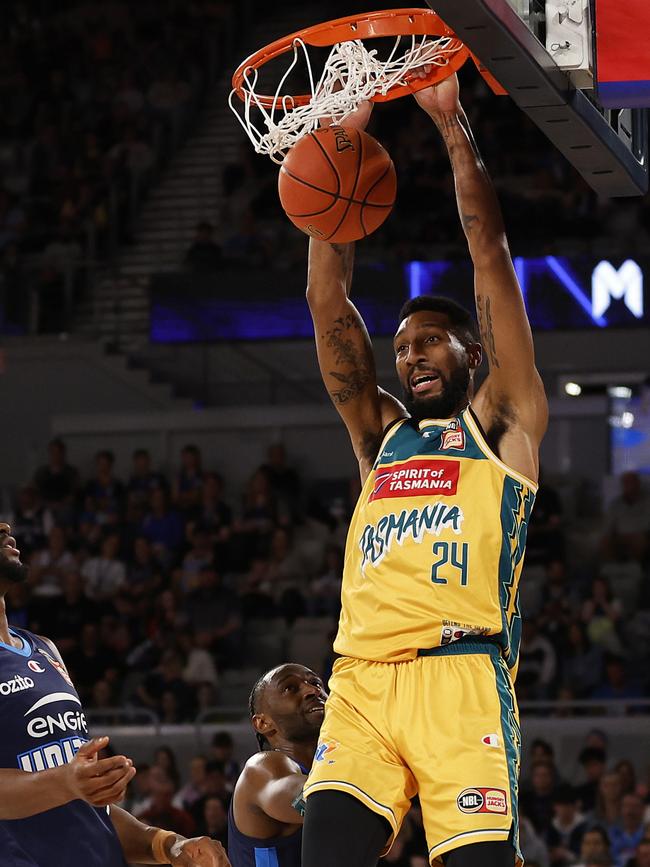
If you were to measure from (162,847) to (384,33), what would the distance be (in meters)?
2.59

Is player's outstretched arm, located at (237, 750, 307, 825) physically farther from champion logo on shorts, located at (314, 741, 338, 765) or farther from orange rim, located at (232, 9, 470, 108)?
orange rim, located at (232, 9, 470, 108)

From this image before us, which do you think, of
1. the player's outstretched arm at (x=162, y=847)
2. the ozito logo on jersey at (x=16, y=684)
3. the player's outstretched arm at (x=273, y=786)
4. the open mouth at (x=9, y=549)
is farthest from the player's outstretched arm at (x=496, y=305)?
the ozito logo on jersey at (x=16, y=684)

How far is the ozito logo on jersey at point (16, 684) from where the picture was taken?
4859 millimetres

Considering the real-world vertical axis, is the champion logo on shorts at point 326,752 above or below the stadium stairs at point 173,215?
below

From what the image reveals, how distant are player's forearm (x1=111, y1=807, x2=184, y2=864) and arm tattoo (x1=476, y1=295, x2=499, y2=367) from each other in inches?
72.2

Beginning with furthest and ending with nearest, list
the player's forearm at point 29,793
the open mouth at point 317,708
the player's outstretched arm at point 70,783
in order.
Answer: the open mouth at point 317,708 < the player's forearm at point 29,793 < the player's outstretched arm at point 70,783

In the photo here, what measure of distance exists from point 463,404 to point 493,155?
40.3 feet

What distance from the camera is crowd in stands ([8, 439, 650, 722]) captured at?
39.8 feet

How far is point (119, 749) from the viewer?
11828mm

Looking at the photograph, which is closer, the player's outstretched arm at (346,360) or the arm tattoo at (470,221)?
the arm tattoo at (470,221)

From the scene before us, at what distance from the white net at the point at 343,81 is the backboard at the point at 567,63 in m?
0.50

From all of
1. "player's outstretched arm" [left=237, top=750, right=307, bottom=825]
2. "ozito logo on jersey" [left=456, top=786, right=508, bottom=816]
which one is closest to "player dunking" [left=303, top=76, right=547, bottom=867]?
"ozito logo on jersey" [left=456, top=786, right=508, bottom=816]

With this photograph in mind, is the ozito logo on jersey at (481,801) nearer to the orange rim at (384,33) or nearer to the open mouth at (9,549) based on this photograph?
the open mouth at (9,549)

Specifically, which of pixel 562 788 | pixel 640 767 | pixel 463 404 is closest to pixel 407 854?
pixel 562 788
